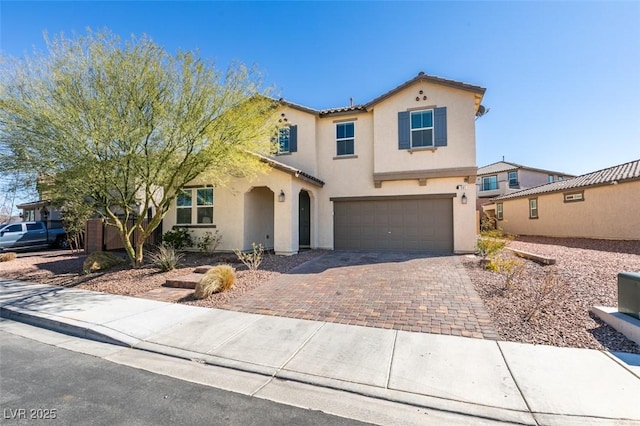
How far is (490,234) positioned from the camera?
1026cm

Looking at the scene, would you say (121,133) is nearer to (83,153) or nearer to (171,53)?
(83,153)

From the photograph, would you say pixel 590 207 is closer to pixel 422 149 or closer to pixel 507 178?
pixel 422 149

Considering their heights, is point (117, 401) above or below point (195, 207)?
below

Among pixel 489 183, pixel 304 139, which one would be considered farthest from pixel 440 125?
pixel 489 183

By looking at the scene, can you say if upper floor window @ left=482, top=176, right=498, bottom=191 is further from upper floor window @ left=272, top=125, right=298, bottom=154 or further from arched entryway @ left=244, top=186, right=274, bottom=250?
arched entryway @ left=244, top=186, right=274, bottom=250

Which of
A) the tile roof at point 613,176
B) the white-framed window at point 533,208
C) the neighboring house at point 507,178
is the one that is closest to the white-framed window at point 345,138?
the tile roof at point 613,176

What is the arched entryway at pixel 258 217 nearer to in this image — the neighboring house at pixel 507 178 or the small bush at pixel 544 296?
the small bush at pixel 544 296

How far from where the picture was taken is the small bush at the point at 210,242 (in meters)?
13.2

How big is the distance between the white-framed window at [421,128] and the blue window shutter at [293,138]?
567 cm

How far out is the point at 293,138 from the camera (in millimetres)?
14953

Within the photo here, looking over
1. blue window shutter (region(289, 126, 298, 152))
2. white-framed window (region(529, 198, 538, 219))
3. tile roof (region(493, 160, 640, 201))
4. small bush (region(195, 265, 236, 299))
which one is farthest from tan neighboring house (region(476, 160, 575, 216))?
small bush (region(195, 265, 236, 299))

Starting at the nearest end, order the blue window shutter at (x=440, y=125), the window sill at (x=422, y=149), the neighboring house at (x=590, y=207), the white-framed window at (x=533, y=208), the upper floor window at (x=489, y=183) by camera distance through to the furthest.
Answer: the blue window shutter at (x=440, y=125)
the window sill at (x=422, y=149)
the neighboring house at (x=590, y=207)
the white-framed window at (x=533, y=208)
the upper floor window at (x=489, y=183)

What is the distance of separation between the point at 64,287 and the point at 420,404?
990 centimetres

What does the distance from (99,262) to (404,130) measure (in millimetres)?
13250
